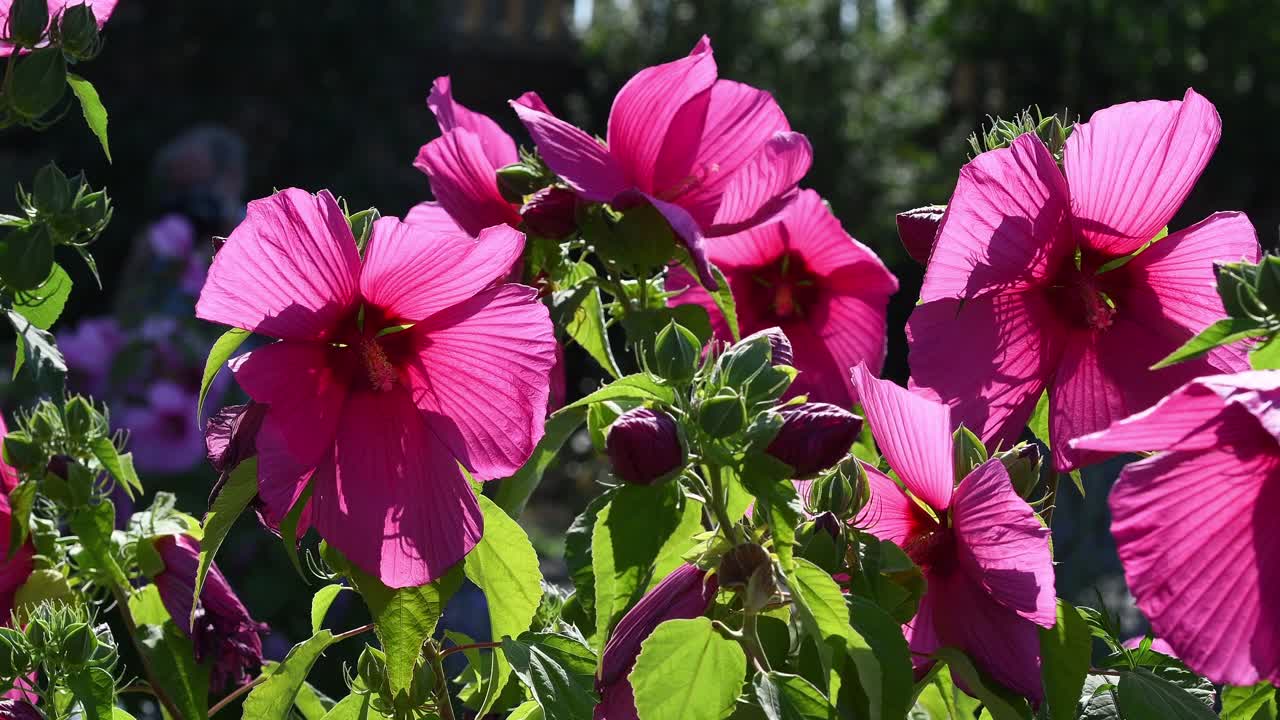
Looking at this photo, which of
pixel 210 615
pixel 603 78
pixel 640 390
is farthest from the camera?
pixel 603 78

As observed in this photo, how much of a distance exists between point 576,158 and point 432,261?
3.9 inches

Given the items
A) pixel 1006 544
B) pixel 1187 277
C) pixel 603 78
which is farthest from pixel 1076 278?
pixel 603 78

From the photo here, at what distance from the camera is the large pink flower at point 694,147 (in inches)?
29.3

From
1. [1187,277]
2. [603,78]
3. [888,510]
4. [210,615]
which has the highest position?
[1187,277]

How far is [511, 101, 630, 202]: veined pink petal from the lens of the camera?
717 millimetres

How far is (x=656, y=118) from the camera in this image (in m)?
0.77

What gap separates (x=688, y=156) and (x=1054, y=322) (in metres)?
0.20

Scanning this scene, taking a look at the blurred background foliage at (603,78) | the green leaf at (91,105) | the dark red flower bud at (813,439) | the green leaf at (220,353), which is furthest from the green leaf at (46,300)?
the blurred background foliage at (603,78)

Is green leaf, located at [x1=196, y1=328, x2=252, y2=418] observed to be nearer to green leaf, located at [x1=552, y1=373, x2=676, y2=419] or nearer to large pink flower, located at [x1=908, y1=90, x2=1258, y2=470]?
green leaf, located at [x1=552, y1=373, x2=676, y2=419]

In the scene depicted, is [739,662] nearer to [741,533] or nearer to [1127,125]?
[741,533]

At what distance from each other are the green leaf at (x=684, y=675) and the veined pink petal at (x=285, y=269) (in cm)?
21

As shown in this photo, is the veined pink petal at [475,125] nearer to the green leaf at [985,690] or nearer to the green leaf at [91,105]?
the green leaf at [91,105]

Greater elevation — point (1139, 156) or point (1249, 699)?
point (1139, 156)

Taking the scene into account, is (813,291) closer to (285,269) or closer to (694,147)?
(694,147)
